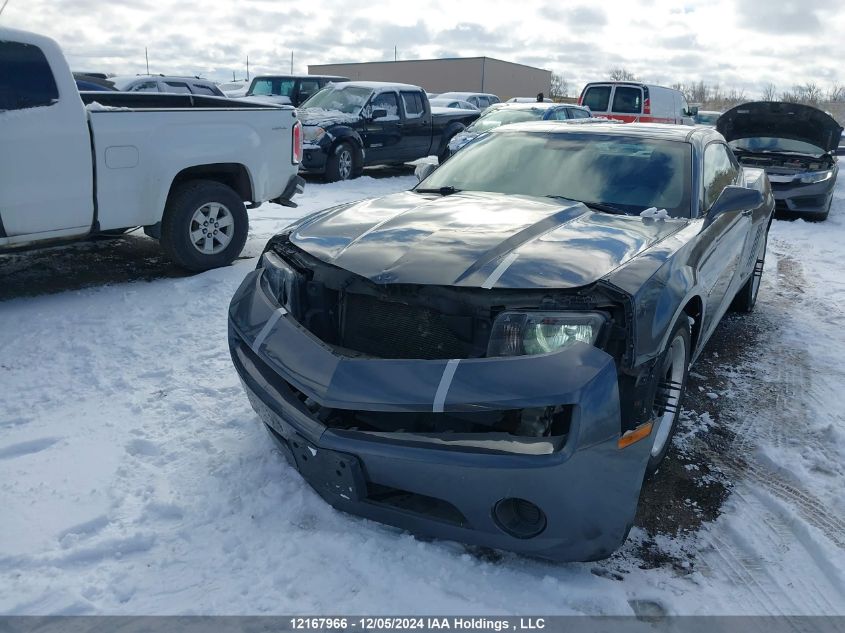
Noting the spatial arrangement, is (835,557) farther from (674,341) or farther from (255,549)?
(255,549)

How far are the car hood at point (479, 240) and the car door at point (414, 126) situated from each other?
10164 mm

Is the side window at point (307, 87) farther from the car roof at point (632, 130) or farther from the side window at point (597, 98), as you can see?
the car roof at point (632, 130)

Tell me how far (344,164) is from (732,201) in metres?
9.33

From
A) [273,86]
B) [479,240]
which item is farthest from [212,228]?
[273,86]

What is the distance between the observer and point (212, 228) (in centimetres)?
627

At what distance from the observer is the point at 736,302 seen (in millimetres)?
5938

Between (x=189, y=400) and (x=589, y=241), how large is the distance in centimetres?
231

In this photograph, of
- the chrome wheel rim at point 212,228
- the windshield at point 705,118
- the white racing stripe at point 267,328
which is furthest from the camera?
the windshield at point 705,118

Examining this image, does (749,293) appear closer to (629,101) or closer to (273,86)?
(629,101)

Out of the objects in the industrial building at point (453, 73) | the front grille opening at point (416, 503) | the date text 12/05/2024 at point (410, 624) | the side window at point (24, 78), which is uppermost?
the industrial building at point (453, 73)

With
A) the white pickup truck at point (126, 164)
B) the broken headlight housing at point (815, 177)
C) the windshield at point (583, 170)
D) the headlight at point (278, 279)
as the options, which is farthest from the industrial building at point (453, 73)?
the headlight at point (278, 279)

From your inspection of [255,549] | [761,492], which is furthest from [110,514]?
[761,492]

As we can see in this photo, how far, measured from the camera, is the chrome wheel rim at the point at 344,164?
12.1 meters

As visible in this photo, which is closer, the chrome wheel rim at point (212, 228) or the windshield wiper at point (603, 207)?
the windshield wiper at point (603, 207)
